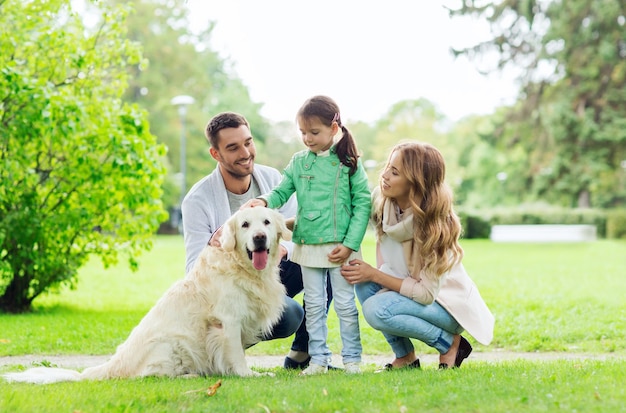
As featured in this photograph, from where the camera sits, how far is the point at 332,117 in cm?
498

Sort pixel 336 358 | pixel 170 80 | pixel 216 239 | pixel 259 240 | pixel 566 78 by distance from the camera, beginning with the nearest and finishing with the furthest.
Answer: pixel 259 240 → pixel 216 239 → pixel 336 358 → pixel 566 78 → pixel 170 80

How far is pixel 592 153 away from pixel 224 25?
26.4 metres

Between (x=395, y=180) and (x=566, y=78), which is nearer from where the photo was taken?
(x=395, y=180)

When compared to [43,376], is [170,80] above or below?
above

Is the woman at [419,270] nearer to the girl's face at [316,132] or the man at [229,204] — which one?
the girl's face at [316,132]

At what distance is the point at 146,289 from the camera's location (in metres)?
13.0

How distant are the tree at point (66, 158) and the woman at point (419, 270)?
4783mm

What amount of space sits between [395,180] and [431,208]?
321mm

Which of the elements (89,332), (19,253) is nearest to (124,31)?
(19,253)

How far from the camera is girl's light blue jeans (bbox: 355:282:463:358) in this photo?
500cm

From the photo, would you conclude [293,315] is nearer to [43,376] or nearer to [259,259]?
[259,259]

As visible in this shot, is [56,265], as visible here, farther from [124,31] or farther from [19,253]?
[124,31]

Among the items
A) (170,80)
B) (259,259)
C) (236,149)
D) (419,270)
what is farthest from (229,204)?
(170,80)

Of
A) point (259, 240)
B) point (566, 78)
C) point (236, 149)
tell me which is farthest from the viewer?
point (566, 78)
